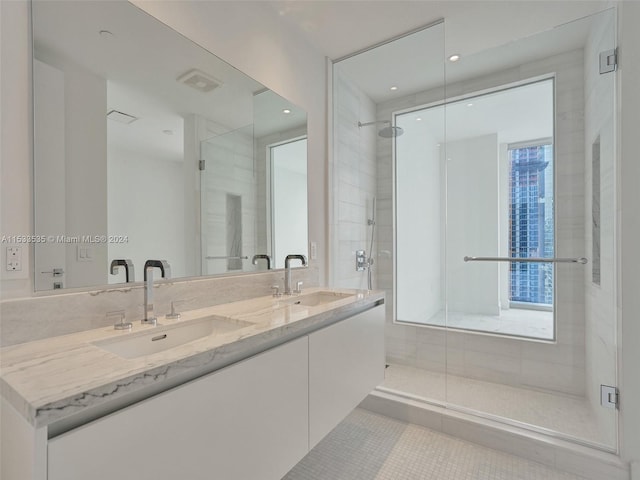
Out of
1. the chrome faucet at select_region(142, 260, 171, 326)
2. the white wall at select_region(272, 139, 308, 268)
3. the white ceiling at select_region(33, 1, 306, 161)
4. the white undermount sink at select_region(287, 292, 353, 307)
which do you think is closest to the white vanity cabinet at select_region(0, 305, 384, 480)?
the white undermount sink at select_region(287, 292, 353, 307)

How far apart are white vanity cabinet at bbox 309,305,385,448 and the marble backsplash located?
22.5 inches

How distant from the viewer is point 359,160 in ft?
9.15

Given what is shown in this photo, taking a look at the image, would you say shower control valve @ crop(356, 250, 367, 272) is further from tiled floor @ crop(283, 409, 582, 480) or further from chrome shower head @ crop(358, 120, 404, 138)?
tiled floor @ crop(283, 409, 582, 480)

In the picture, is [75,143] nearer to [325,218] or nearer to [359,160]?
[325,218]

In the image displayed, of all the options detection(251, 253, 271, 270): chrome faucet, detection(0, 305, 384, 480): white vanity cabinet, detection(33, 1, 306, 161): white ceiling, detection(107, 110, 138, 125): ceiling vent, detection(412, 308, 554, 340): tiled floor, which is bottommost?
detection(412, 308, 554, 340): tiled floor

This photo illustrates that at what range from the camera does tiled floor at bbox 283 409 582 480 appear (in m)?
1.64

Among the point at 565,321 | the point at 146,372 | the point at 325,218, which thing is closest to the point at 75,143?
the point at 146,372

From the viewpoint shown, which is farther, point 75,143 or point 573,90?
point 573,90

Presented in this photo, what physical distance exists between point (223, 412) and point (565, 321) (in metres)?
2.55

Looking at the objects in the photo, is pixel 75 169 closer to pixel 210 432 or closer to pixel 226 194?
pixel 226 194

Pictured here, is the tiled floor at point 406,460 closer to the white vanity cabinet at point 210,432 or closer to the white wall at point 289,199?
the white vanity cabinet at point 210,432

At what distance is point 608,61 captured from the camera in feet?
5.73

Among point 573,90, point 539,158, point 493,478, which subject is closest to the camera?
point 493,478

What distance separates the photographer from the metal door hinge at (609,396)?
1653mm
